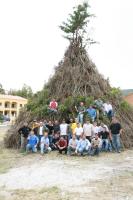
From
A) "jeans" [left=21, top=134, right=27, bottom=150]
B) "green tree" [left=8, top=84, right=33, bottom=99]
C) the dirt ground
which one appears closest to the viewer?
the dirt ground

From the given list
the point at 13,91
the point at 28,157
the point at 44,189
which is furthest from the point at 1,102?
the point at 44,189

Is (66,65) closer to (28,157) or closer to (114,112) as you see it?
(114,112)

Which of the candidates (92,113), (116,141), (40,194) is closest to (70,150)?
(116,141)

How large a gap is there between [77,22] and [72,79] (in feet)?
11.0

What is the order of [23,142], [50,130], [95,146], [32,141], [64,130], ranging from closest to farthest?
[95,146], [32,141], [64,130], [50,130], [23,142]

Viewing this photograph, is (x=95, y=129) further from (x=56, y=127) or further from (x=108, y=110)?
(x=108, y=110)

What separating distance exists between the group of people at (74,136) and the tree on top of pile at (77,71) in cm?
188

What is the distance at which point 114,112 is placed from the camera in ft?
72.5

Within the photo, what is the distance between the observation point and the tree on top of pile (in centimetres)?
2234

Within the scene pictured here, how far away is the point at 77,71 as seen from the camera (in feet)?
74.4

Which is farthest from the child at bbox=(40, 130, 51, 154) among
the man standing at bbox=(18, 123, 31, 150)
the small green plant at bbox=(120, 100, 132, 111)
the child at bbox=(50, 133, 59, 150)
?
the small green plant at bbox=(120, 100, 132, 111)

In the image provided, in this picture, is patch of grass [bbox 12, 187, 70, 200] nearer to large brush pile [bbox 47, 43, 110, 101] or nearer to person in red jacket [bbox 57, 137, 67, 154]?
person in red jacket [bbox 57, 137, 67, 154]

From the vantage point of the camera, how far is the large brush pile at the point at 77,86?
22078 millimetres

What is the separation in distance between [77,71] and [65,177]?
10.7m
